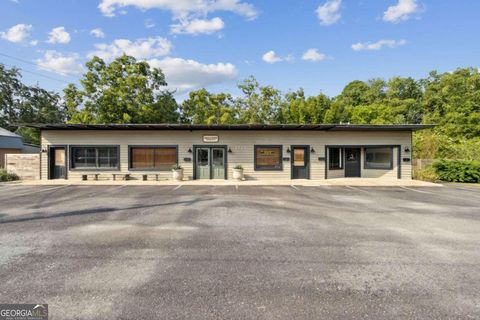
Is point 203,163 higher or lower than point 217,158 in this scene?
lower

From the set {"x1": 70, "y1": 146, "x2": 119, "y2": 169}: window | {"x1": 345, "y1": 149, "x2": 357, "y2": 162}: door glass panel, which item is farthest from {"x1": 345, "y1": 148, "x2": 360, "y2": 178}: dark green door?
{"x1": 70, "y1": 146, "x2": 119, "y2": 169}: window

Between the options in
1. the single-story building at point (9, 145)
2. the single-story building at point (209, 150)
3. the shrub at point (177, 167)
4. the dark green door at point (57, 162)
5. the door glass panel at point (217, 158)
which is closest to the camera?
the shrub at point (177, 167)

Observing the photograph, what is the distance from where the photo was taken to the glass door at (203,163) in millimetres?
14312

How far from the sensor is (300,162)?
47.6 ft

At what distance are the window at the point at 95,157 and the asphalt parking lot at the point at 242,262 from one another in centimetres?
749

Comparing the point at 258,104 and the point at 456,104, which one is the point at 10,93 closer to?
the point at 258,104

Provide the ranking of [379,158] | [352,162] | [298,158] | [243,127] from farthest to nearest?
[352,162]
[379,158]
[298,158]
[243,127]

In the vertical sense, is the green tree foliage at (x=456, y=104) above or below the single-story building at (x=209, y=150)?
above

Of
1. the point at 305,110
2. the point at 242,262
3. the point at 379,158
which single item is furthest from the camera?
the point at 305,110

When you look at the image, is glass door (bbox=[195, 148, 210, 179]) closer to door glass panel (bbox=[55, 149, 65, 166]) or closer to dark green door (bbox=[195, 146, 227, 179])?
dark green door (bbox=[195, 146, 227, 179])

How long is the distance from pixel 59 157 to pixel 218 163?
9484mm

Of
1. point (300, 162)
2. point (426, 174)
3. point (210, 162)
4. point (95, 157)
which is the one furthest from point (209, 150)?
point (426, 174)

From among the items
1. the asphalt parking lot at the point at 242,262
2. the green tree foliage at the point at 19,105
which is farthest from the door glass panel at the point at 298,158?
the green tree foliage at the point at 19,105

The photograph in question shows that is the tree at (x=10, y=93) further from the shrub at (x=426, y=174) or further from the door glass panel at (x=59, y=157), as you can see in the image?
the shrub at (x=426, y=174)
